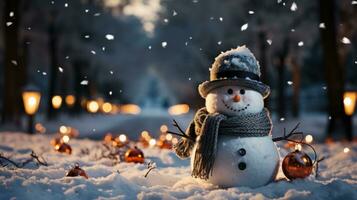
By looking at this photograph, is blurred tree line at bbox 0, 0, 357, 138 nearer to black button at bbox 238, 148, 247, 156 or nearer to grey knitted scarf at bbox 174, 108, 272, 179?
grey knitted scarf at bbox 174, 108, 272, 179

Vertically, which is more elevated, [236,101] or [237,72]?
[237,72]

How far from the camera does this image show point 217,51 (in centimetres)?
2897

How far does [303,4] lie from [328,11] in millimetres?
6683

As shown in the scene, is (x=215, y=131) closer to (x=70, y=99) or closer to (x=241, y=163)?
(x=241, y=163)

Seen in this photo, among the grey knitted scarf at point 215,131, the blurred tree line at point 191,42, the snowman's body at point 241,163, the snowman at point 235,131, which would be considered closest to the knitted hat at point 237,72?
the snowman at point 235,131

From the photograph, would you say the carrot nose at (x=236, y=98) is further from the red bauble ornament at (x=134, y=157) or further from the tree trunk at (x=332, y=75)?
the tree trunk at (x=332, y=75)

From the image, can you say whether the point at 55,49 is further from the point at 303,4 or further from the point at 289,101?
the point at 289,101

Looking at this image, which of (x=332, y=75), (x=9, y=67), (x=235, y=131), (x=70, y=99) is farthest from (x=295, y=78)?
(x=235, y=131)

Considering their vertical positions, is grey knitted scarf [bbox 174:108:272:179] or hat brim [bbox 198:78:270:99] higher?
hat brim [bbox 198:78:270:99]

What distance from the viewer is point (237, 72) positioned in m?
5.40

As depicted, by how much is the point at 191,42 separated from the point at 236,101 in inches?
1076

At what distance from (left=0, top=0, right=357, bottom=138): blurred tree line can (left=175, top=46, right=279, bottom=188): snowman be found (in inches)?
227

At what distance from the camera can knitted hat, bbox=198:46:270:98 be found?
17.7ft

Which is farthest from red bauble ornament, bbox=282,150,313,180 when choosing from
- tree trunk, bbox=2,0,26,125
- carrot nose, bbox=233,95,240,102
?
tree trunk, bbox=2,0,26,125
